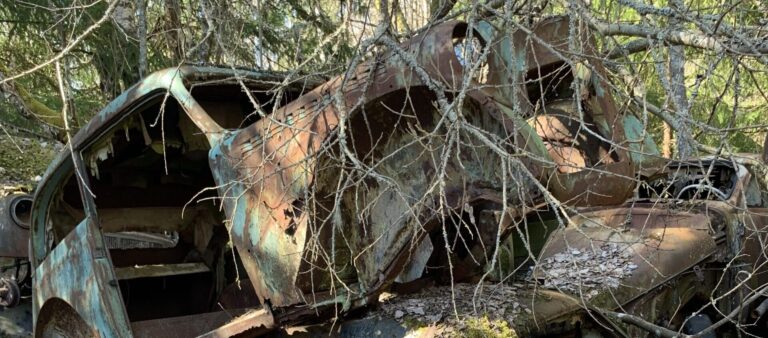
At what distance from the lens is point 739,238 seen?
528 centimetres

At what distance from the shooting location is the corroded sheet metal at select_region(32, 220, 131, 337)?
146 inches

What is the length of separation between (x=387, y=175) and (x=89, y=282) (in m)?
1.77

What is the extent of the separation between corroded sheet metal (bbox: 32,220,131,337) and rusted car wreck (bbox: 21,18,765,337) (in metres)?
0.01

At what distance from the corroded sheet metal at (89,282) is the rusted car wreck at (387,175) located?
1 cm

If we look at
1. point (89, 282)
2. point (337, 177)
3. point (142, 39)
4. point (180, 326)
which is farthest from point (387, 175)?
point (142, 39)

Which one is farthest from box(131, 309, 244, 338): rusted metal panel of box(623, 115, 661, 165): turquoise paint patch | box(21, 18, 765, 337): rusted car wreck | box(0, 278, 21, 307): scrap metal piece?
box(623, 115, 661, 165): turquoise paint patch

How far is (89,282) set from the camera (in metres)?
3.80

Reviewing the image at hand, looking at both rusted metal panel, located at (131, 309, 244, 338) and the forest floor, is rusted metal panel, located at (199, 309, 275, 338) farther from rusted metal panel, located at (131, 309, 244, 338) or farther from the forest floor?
the forest floor

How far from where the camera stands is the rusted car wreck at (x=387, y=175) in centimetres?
292

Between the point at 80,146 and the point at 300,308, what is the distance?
1.77 m

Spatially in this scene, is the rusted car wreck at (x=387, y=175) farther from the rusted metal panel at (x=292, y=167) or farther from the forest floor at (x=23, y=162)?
the forest floor at (x=23, y=162)

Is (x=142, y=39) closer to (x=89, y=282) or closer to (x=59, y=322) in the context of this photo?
(x=59, y=322)

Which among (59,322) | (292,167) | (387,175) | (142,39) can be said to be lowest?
(59,322)

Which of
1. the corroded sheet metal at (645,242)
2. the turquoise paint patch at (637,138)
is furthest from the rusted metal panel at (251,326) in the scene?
the turquoise paint patch at (637,138)
